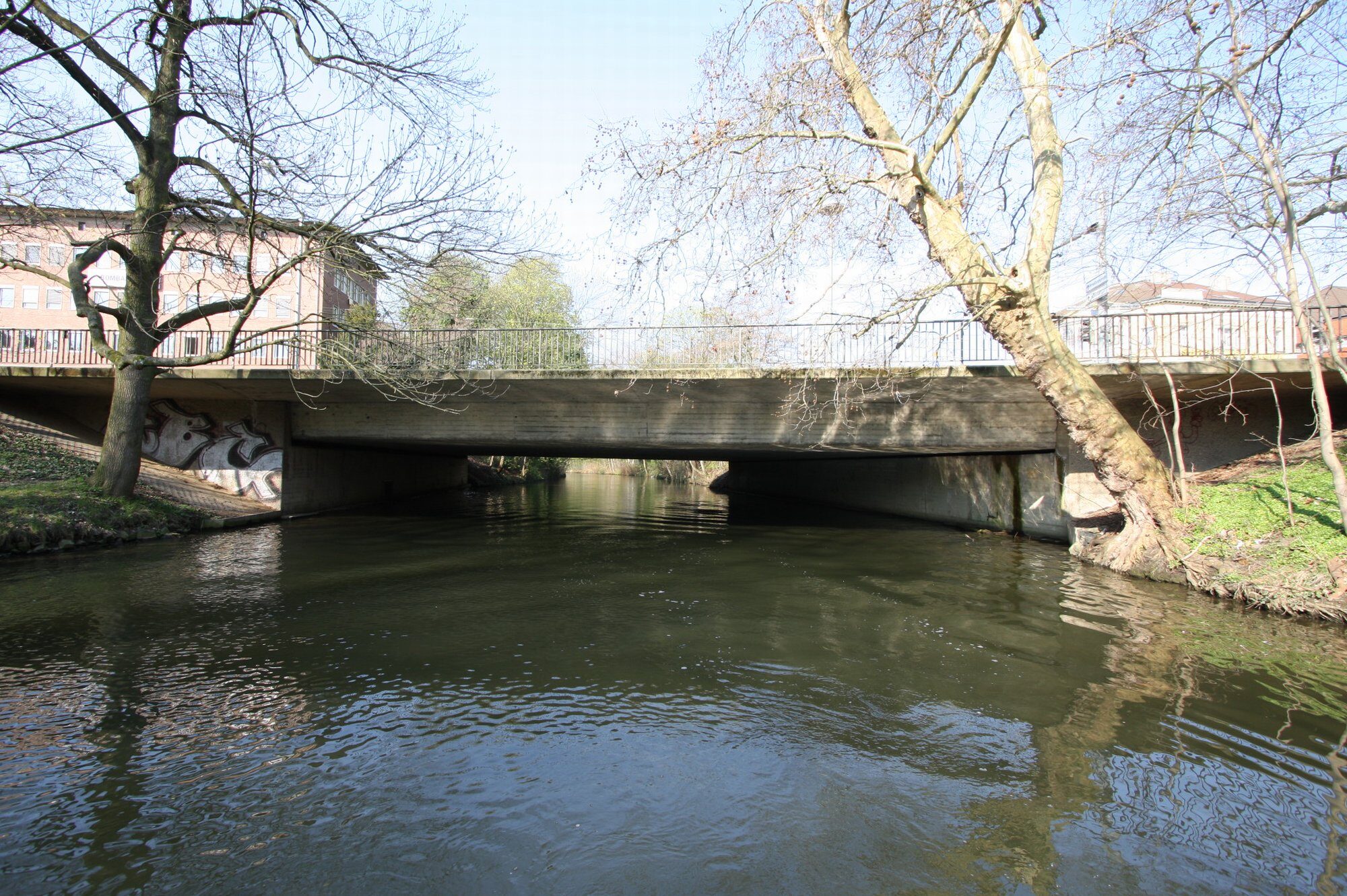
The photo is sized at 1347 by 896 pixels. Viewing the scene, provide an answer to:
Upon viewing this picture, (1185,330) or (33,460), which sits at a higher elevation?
(1185,330)

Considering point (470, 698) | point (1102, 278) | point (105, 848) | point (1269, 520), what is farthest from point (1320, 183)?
point (105, 848)

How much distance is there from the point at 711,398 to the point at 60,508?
14.3m

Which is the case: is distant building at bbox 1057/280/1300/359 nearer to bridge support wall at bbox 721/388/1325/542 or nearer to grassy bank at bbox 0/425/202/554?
bridge support wall at bbox 721/388/1325/542

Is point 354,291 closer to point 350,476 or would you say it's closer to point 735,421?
point 350,476

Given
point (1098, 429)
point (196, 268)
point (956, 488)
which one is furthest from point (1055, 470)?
point (196, 268)

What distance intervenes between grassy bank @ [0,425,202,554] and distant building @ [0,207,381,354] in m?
3.93

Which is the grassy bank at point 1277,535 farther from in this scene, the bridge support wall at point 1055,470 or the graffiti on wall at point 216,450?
the graffiti on wall at point 216,450

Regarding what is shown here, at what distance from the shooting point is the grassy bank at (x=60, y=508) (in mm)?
13164

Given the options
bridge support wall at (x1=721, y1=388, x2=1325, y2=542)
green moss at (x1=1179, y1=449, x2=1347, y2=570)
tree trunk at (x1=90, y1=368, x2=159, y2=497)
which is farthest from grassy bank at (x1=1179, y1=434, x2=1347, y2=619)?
tree trunk at (x1=90, y1=368, x2=159, y2=497)

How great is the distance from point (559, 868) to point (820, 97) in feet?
39.2

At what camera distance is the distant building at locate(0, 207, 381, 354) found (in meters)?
13.8

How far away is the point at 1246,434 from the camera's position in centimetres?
1593

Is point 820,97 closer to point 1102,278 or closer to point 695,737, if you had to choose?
point 1102,278

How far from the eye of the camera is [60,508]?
555 inches
